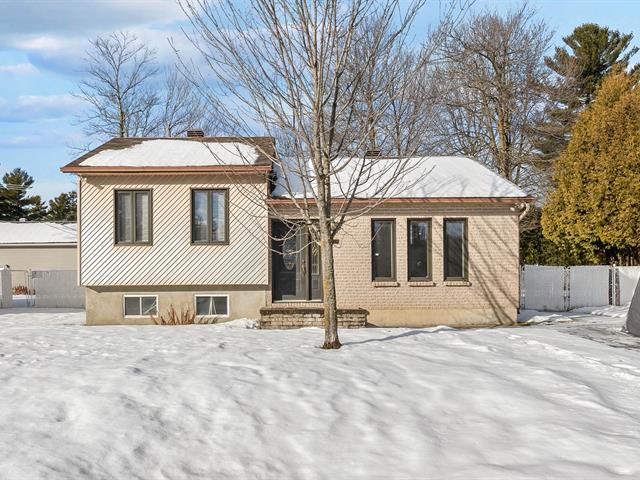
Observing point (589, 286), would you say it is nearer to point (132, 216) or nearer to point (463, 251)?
point (463, 251)

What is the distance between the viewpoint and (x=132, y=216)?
14.8 m

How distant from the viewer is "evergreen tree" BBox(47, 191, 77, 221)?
47375mm

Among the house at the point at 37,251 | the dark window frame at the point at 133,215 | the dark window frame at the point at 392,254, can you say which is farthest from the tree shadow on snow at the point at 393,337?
the house at the point at 37,251

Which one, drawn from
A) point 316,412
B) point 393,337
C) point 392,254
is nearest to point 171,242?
point 392,254

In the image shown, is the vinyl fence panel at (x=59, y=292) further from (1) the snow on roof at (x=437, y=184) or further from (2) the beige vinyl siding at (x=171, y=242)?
(1) the snow on roof at (x=437, y=184)

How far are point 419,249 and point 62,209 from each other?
40.8 metres

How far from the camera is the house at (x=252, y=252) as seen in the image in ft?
47.7

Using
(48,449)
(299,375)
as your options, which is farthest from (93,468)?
(299,375)

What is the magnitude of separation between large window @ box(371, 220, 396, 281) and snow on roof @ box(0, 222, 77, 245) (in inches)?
810

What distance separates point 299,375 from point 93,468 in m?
3.18

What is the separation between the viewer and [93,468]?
15.0 ft

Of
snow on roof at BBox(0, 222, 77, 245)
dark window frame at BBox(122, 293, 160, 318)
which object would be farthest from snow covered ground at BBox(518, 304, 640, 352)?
snow on roof at BBox(0, 222, 77, 245)

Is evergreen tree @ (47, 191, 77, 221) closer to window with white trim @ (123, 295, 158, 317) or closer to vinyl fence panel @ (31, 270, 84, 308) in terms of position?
vinyl fence panel @ (31, 270, 84, 308)

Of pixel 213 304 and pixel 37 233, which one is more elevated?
pixel 37 233
